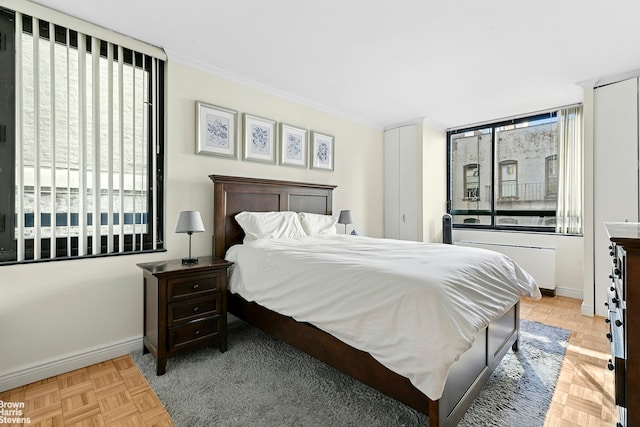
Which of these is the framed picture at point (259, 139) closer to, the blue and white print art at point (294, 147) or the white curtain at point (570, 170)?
the blue and white print art at point (294, 147)

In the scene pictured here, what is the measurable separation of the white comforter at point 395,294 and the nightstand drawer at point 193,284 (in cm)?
22

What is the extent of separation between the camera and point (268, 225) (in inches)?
114

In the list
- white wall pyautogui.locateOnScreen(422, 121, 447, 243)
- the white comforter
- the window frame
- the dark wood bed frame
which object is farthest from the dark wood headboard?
the window frame

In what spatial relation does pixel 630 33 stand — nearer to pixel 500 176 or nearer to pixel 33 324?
pixel 500 176

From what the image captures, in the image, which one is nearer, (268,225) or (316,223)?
(268,225)

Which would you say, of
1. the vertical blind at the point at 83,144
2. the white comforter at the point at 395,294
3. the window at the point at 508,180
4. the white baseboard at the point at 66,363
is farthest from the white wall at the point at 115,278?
the window at the point at 508,180

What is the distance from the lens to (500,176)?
4.69m

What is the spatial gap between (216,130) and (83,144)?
1.06m

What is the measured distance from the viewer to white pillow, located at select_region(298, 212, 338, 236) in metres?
3.27

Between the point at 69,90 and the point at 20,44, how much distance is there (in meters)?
0.35

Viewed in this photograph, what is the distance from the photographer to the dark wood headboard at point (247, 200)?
2803mm

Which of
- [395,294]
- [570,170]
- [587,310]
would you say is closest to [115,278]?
[395,294]

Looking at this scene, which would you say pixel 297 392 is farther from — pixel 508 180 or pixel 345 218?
pixel 508 180

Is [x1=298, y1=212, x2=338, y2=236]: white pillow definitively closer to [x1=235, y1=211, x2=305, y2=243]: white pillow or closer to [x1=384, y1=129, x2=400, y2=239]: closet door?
[x1=235, y1=211, x2=305, y2=243]: white pillow
